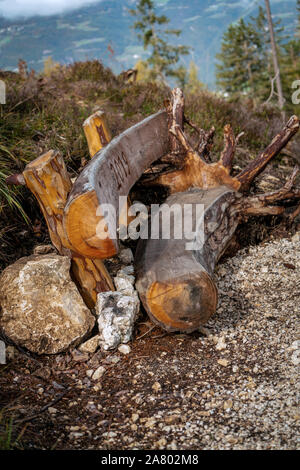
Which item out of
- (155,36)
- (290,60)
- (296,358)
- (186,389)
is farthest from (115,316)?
(290,60)

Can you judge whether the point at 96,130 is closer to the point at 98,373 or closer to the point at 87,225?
the point at 87,225

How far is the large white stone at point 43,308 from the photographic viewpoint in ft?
8.73

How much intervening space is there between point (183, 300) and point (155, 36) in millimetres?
22474

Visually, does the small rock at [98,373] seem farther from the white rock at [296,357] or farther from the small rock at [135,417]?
the white rock at [296,357]

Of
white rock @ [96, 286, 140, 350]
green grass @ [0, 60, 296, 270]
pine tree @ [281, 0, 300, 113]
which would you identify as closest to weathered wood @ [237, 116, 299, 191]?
green grass @ [0, 60, 296, 270]

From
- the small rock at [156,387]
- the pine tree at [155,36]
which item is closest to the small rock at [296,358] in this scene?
the small rock at [156,387]

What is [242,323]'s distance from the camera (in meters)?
3.02

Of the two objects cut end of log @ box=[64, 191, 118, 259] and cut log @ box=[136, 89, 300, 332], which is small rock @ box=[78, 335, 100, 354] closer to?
cut log @ box=[136, 89, 300, 332]

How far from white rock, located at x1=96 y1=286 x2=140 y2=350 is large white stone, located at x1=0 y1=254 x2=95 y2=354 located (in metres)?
0.12

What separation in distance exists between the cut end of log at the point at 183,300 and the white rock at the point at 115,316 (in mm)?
177

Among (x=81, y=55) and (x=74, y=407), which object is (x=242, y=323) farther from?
(x=81, y=55)

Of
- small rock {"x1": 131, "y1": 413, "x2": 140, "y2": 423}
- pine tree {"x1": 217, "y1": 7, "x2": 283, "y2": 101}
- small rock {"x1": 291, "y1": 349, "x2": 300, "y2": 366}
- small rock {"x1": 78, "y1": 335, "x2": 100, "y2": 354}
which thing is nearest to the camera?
small rock {"x1": 131, "y1": 413, "x2": 140, "y2": 423}

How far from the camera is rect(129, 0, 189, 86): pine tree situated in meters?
21.6
